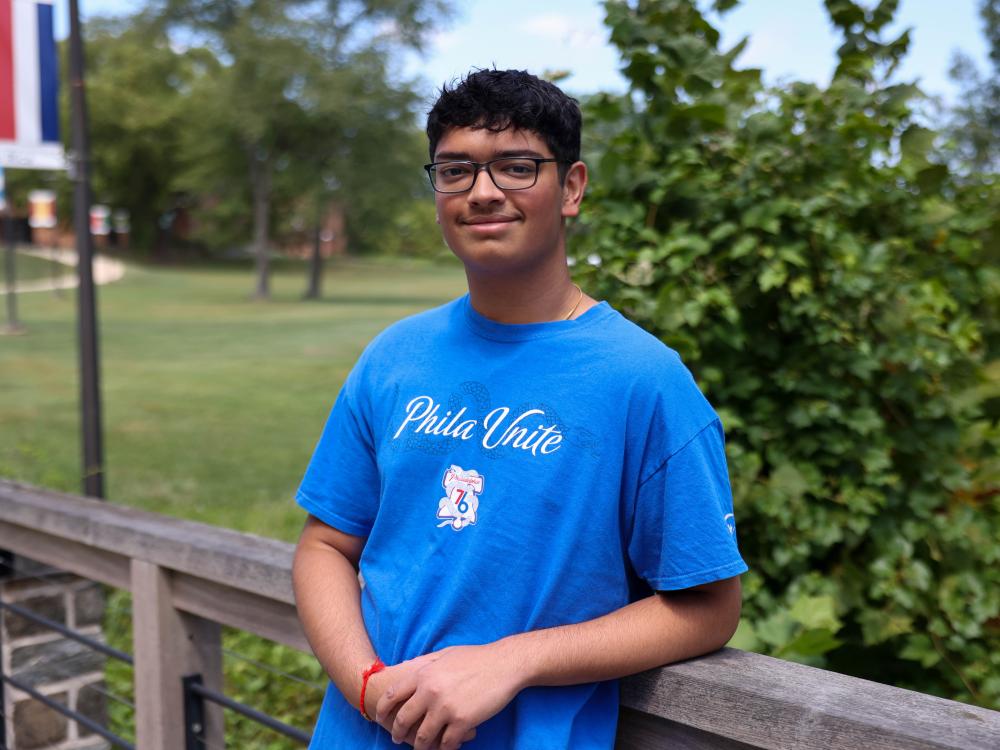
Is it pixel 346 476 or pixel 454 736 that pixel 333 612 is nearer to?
pixel 346 476

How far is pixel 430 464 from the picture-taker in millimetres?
1410

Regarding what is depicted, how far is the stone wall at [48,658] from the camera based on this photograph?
3.15 metres

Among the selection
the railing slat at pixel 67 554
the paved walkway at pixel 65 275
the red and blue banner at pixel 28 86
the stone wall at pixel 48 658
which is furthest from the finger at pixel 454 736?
the paved walkway at pixel 65 275

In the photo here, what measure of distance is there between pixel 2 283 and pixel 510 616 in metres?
40.0

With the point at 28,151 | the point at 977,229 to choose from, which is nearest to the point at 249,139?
the point at 28,151

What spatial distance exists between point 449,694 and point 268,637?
861 mm

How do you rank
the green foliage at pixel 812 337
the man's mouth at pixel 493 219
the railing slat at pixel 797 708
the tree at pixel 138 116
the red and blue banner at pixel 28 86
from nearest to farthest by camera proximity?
the railing slat at pixel 797 708 → the man's mouth at pixel 493 219 → the green foliage at pixel 812 337 → the red and blue banner at pixel 28 86 → the tree at pixel 138 116

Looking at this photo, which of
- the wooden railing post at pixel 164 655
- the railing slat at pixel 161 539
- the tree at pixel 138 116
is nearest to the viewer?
the railing slat at pixel 161 539

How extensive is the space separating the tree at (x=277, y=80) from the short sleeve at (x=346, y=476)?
36.3 meters

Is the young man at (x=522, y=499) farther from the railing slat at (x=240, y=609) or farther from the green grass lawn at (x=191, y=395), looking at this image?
the green grass lawn at (x=191, y=395)

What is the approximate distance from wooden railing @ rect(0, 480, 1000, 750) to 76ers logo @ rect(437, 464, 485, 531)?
290 millimetres

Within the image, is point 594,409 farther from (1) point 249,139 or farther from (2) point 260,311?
(1) point 249,139

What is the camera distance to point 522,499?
1.34 metres

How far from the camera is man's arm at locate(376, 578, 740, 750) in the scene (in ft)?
4.13
